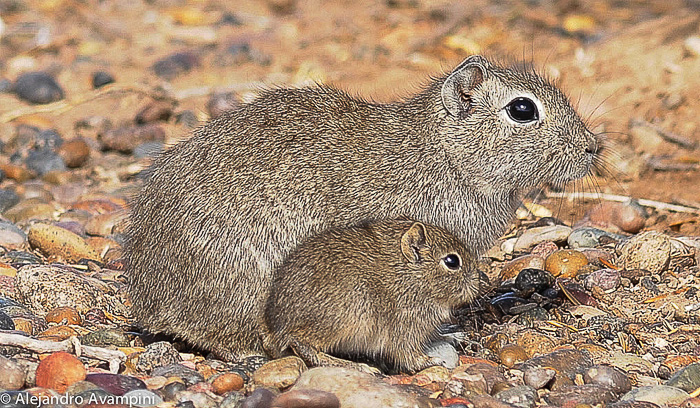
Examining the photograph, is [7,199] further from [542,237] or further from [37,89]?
[542,237]

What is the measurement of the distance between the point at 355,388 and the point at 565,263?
265 centimetres

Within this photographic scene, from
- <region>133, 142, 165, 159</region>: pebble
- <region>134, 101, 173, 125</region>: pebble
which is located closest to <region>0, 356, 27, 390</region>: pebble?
<region>133, 142, 165, 159</region>: pebble

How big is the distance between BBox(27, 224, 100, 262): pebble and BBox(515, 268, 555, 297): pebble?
3.18 m

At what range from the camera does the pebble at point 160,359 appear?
17.0ft

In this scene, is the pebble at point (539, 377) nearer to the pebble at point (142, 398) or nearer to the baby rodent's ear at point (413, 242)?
the baby rodent's ear at point (413, 242)

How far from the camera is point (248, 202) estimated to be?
17.7ft

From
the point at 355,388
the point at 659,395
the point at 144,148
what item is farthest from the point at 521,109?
the point at 144,148

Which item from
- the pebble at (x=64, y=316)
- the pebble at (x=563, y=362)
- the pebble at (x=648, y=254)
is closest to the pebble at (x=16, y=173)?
the pebble at (x=64, y=316)

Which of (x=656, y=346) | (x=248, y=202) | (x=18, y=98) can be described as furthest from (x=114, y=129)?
(x=656, y=346)

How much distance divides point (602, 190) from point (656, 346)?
3121 mm

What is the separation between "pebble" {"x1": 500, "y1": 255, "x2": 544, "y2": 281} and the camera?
690cm

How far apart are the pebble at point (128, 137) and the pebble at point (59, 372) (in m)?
5.56

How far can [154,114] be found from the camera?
35.7ft

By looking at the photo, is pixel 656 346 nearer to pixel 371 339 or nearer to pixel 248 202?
pixel 371 339
